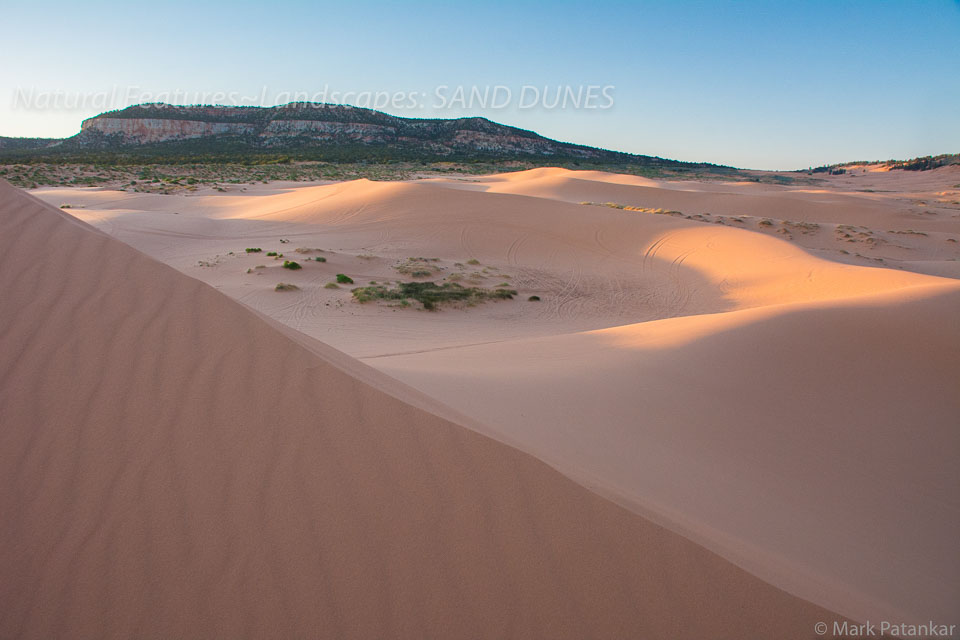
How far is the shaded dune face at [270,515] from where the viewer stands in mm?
1869

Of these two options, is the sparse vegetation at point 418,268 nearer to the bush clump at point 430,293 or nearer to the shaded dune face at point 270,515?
the bush clump at point 430,293

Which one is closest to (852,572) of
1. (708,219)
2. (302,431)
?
(302,431)

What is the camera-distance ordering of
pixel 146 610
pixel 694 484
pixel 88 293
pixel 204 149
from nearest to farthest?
1. pixel 146 610
2. pixel 88 293
3. pixel 694 484
4. pixel 204 149

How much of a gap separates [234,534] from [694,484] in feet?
8.03

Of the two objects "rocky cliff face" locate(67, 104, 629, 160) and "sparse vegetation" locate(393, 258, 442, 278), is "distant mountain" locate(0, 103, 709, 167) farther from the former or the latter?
"sparse vegetation" locate(393, 258, 442, 278)

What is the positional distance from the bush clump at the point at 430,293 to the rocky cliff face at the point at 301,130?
190 ft

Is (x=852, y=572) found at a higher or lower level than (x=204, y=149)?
lower

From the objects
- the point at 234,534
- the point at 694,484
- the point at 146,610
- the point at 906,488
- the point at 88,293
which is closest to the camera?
the point at 146,610

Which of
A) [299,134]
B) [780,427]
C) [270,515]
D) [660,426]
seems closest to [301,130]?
[299,134]

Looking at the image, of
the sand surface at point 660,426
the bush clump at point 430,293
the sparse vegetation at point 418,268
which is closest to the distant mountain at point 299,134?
the sparse vegetation at point 418,268

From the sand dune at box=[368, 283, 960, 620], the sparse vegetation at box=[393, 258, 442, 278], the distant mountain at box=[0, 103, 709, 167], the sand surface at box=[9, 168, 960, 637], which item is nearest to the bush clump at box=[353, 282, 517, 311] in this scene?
the sand surface at box=[9, 168, 960, 637]

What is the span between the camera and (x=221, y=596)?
186cm

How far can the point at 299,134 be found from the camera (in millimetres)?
70375

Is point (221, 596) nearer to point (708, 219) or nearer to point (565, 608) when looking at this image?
point (565, 608)
